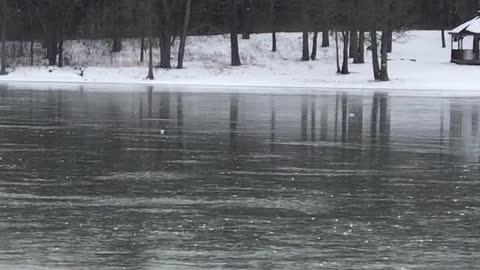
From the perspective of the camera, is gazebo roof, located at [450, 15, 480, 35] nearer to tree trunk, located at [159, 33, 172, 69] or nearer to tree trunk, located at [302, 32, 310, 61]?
tree trunk, located at [302, 32, 310, 61]

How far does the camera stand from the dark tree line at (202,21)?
191ft

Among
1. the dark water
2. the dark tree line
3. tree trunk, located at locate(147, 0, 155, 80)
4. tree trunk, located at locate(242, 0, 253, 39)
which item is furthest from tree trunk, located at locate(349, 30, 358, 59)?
the dark water

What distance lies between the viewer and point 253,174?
14641 millimetres

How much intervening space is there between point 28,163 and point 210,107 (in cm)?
1632

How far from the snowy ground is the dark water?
30379 mm

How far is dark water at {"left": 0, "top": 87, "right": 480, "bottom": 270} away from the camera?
8844 millimetres

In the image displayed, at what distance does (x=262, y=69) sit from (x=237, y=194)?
2068 inches

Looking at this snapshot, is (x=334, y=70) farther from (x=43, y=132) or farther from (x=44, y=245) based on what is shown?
(x=44, y=245)

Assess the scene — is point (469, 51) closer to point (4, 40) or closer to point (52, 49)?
point (52, 49)

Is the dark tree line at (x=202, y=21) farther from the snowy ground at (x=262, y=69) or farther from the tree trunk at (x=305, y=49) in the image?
the snowy ground at (x=262, y=69)

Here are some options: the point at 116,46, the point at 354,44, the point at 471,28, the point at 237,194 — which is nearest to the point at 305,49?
the point at 354,44

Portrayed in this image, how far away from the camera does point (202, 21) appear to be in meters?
77.2

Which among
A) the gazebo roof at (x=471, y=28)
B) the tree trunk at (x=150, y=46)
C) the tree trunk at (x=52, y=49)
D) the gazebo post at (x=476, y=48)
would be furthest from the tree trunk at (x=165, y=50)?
the gazebo post at (x=476, y=48)

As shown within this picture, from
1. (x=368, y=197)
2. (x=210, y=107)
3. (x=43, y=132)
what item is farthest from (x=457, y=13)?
(x=368, y=197)
